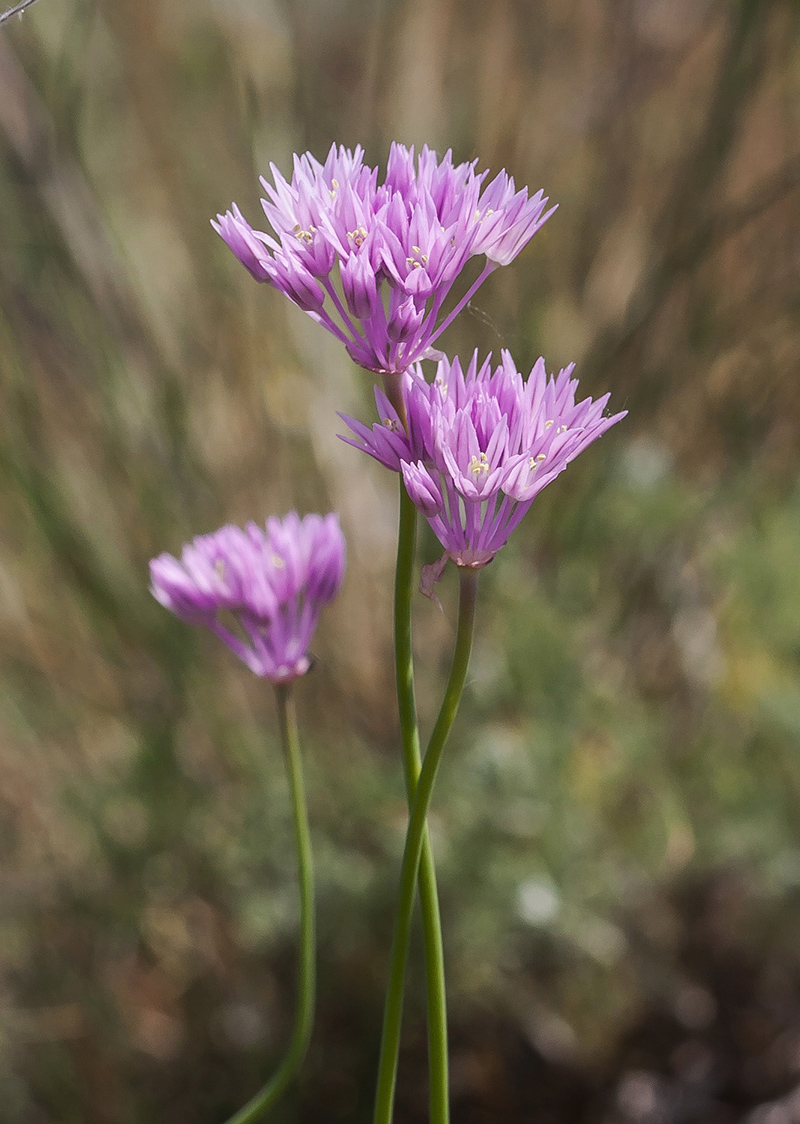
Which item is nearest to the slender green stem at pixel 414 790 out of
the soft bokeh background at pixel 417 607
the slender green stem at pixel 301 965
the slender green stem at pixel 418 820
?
the slender green stem at pixel 418 820

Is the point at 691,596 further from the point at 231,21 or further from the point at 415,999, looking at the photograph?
the point at 231,21

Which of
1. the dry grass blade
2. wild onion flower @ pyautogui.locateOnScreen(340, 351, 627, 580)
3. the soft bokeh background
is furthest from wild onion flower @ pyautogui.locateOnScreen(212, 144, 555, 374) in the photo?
the soft bokeh background

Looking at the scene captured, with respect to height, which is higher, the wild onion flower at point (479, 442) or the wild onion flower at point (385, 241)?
the wild onion flower at point (385, 241)

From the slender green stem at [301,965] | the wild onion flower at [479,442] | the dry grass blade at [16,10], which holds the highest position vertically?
the dry grass blade at [16,10]

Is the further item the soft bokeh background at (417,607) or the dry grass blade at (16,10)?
the soft bokeh background at (417,607)

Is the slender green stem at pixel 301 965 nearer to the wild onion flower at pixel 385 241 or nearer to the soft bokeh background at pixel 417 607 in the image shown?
the wild onion flower at pixel 385 241

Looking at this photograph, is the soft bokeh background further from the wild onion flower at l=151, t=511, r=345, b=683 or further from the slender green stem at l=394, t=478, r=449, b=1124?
the slender green stem at l=394, t=478, r=449, b=1124

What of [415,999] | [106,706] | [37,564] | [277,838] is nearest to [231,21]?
[37,564]
